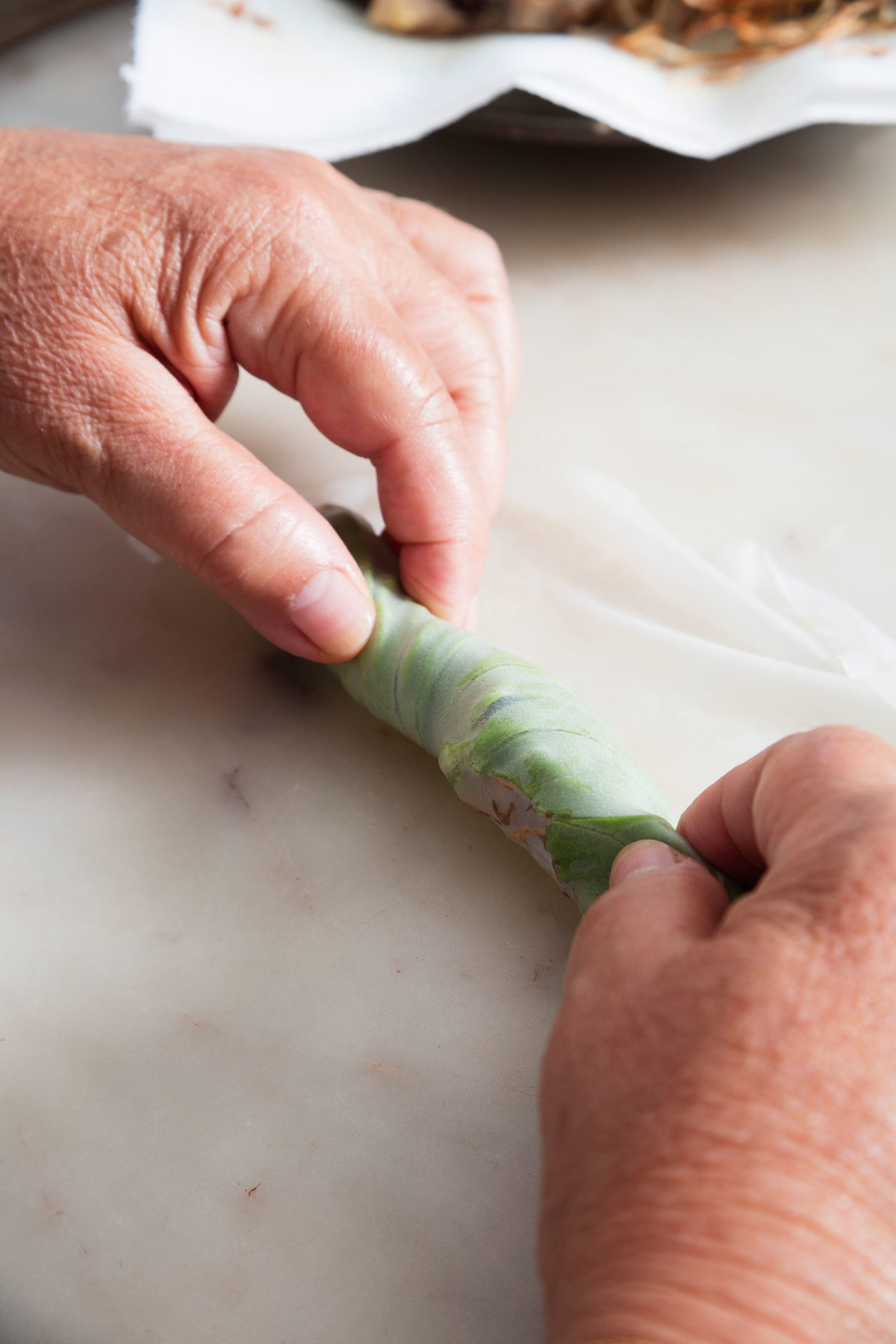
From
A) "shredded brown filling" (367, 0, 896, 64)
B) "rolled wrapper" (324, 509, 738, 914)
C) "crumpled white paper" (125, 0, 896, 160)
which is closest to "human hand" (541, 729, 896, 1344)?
"rolled wrapper" (324, 509, 738, 914)

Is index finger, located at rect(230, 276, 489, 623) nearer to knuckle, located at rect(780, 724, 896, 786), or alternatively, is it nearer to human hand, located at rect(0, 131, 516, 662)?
human hand, located at rect(0, 131, 516, 662)

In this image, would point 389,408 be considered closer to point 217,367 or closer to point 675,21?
point 217,367

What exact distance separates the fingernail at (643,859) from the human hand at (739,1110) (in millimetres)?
52

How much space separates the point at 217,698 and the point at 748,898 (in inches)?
22.3

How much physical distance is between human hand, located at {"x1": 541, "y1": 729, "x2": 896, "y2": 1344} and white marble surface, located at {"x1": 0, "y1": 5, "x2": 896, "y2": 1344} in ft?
0.72

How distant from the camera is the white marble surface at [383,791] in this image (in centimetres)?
70

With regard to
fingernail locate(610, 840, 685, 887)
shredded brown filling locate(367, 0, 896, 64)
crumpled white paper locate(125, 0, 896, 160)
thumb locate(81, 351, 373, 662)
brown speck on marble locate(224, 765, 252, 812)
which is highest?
shredded brown filling locate(367, 0, 896, 64)

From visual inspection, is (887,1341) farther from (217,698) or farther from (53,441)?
(53,441)

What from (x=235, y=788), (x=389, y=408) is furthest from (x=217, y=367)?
(x=235, y=788)

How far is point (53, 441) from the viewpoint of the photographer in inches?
33.8

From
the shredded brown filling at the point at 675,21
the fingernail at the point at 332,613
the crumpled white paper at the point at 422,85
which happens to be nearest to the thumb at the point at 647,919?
the fingernail at the point at 332,613

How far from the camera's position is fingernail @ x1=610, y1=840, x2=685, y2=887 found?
0.66 metres

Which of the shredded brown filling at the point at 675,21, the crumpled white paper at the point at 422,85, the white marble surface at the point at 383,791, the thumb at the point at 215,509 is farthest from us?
the shredded brown filling at the point at 675,21

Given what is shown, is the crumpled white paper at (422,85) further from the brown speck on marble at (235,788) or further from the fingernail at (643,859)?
the fingernail at (643,859)
